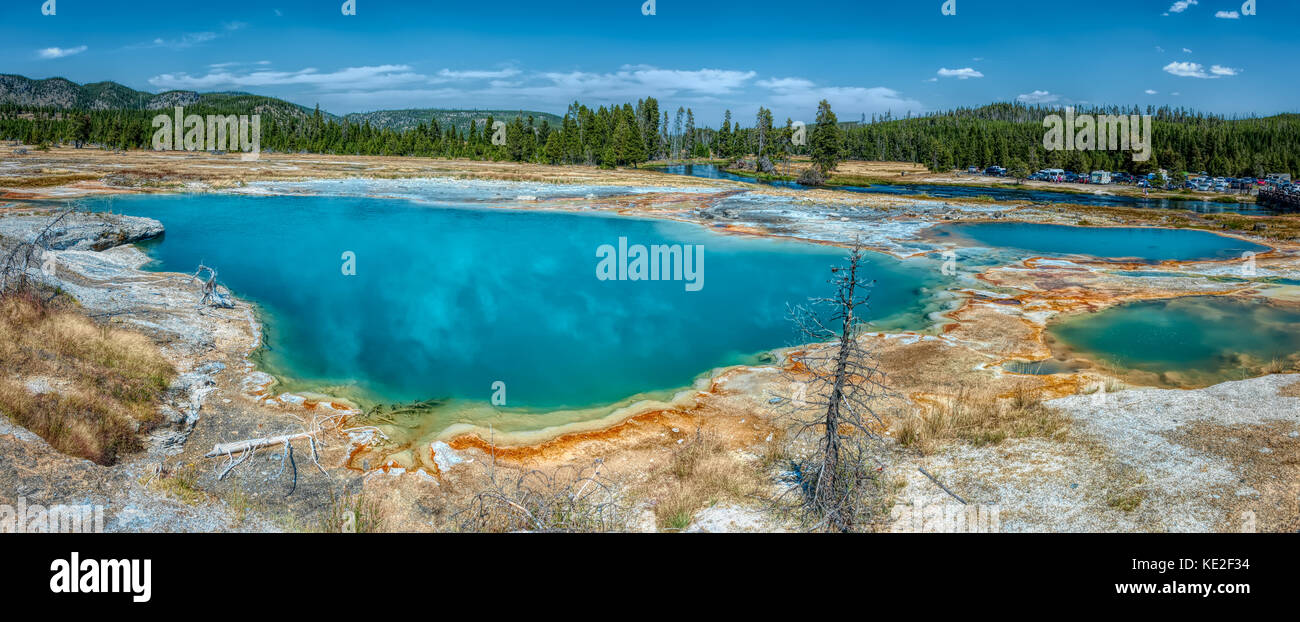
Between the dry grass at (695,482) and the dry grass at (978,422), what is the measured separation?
276 cm

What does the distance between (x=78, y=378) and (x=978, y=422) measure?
14273 mm

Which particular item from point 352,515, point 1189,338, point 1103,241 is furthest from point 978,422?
point 1103,241

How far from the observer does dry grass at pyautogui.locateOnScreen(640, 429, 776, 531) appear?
29.1 ft

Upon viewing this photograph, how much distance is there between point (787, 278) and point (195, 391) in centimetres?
1937

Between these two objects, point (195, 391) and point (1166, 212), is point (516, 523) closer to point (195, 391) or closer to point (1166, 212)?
point (195, 391)

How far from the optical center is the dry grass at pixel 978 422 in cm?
1093

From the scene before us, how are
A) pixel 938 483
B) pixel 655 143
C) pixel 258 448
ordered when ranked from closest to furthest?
pixel 938 483 < pixel 258 448 < pixel 655 143

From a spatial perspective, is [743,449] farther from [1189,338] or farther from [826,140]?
[826,140]

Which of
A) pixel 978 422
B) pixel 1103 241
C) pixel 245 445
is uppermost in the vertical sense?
pixel 1103 241

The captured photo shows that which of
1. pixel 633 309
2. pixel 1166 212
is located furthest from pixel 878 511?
pixel 1166 212

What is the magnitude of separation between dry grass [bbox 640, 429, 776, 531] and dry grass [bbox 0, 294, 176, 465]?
7339 mm

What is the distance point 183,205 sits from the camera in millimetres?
44219

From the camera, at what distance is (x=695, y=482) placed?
977 cm

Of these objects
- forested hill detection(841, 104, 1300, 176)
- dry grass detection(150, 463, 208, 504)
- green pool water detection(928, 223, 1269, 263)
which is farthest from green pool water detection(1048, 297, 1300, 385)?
forested hill detection(841, 104, 1300, 176)
